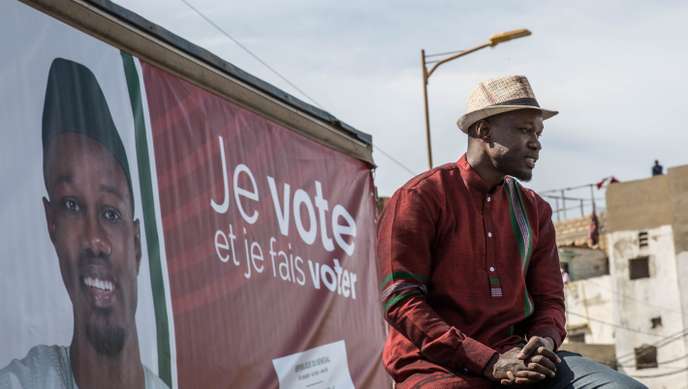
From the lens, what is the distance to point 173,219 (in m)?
5.93

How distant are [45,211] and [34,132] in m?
0.33

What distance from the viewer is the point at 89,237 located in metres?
5.25

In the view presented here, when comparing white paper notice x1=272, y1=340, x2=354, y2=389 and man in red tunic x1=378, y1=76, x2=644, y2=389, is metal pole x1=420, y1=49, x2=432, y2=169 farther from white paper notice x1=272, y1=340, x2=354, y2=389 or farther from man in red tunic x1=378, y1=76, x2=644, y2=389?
man in red tunic x1=378, y1=76, x2=644, y2=389

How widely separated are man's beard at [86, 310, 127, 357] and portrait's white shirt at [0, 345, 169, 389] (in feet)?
0.58

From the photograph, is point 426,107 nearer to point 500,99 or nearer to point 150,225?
point 150,225

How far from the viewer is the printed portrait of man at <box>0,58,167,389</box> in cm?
506

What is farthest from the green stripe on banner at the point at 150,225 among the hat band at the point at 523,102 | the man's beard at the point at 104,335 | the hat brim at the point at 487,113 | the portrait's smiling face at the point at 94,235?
the hat band at the point at 523,102

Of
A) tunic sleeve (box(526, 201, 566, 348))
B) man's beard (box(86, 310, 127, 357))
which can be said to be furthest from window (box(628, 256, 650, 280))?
tunic sleeve (box(526, 201, 566, 348))

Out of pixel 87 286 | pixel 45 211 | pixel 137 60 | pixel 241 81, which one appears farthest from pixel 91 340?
pixel 241 81

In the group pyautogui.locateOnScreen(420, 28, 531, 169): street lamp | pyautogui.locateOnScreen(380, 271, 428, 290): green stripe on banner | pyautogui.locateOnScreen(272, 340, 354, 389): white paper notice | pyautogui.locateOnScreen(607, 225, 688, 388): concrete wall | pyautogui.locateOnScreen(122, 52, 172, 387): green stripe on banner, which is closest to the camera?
pyautogui.locateOnScreen(380, 271, 428, 290): green stripe on banner

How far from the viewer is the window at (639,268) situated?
4250 cm

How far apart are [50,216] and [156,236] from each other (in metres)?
0.81

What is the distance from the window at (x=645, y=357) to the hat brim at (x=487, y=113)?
3939 cm

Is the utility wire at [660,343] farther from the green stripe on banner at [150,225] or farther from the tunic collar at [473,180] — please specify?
the tunic collar at [473,180]
